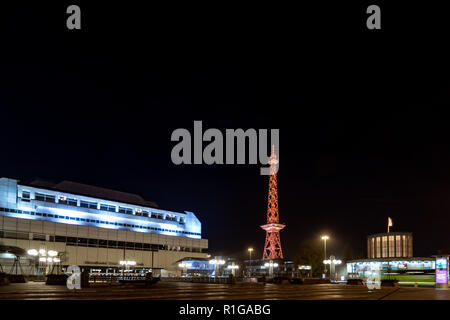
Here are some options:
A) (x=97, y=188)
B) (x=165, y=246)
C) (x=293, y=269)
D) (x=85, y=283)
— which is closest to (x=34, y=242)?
(x=97, y=188)

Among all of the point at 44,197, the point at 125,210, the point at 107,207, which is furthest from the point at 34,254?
the point at 125,210

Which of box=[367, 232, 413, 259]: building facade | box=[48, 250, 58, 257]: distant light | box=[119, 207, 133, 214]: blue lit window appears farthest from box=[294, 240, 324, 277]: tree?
box=[367, 232, 413, 259]: building facade

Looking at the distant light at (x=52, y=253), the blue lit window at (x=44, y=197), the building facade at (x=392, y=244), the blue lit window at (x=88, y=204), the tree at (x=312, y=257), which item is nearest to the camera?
the distant light at (x=52, y=253)

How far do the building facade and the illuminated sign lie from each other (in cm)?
13087

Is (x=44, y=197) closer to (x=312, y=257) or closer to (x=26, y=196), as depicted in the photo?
(x=26, y=196)

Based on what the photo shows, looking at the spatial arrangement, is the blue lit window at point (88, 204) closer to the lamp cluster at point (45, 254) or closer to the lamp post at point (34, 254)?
the lamp cluster at point (45, 254)

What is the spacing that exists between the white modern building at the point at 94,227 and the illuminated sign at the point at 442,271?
56.4 meters

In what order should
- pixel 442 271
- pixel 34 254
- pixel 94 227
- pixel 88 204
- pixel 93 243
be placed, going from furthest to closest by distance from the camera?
pixel 88 204
pixel 94 227
pixel 93 243
pixel 34 254
pixel 442 271

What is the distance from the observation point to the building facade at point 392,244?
170 metres

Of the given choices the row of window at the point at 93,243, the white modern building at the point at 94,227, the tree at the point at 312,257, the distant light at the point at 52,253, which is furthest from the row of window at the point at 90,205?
the tree at the point at 312,257

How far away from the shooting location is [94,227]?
8450 cm

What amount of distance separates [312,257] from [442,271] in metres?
64.5

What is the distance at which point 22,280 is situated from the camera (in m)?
49.2
